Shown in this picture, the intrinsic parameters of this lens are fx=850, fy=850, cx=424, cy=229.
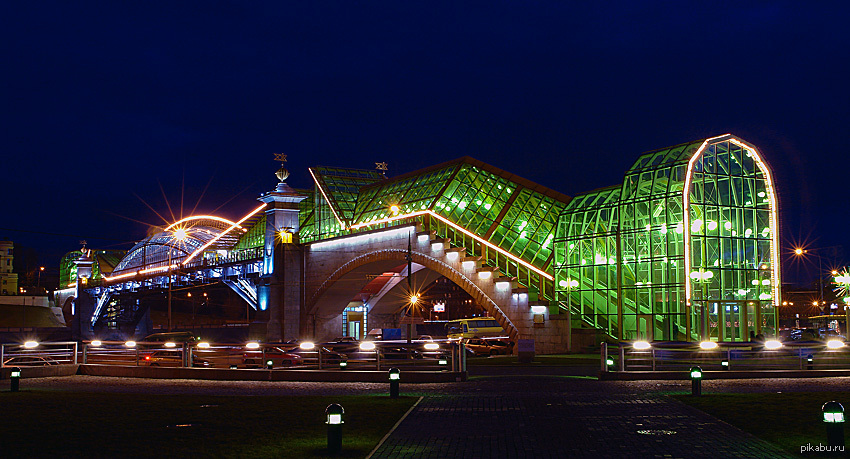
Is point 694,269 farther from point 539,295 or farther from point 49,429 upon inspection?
point 49,429

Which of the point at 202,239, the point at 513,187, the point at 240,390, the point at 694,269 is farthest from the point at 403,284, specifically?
the point at 240,390

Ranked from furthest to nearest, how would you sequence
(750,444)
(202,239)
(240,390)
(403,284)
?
(202,239), (403,284), (240,390), (750,444)

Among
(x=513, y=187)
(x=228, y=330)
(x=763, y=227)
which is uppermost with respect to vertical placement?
(x=513, y=187)

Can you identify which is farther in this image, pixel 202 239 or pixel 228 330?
pixel 202 239

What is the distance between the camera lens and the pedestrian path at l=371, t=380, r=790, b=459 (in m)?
12.5

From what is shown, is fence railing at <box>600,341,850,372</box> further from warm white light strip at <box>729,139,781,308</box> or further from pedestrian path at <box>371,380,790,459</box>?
warm white light strip at <box>729,139,781,308</box>

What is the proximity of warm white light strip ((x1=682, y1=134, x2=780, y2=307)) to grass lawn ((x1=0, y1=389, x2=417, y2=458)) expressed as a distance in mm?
27201

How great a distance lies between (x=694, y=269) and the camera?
148ft

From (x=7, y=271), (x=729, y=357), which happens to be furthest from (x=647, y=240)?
(x=7, y=271)

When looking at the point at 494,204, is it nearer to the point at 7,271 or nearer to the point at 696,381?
the point at 696,381

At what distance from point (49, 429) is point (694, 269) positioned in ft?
120

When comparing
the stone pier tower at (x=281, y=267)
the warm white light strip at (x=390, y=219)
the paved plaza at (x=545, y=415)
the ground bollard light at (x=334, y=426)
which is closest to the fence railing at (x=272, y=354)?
the paved plaza at (x=545, y=415)

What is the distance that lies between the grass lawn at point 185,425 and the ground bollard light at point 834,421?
254 inches

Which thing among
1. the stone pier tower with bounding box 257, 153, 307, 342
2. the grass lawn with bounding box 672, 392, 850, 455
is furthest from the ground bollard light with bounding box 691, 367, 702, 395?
the stone pier tower with bounding box 257, 153, 307, 342
